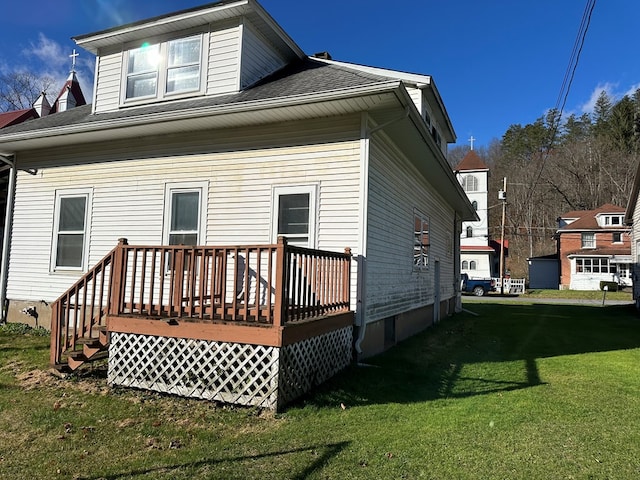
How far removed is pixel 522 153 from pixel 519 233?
10075mm

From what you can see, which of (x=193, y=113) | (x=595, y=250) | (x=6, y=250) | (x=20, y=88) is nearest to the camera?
(x=193, y=113)

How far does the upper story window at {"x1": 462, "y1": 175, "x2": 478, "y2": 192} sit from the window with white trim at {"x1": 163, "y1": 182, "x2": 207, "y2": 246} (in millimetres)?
35234

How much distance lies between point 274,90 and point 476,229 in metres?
34.6

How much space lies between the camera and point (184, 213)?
830 cm

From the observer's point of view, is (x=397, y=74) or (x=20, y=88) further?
(x=20, y=88)

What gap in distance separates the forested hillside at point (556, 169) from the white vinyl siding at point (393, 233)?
3713 cm

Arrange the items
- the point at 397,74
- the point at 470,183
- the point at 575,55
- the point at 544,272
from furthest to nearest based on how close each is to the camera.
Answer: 1. the point at 544,272
2. the point at 470,183
3. the point at 397,74
4. the point at 575,55

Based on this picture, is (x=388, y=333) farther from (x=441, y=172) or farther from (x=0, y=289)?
(x=0, y=289)

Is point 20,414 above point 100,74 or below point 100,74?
below

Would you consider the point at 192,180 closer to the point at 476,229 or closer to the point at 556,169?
the point at 476,229

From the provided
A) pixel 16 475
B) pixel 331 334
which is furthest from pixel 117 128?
pixel 16 475

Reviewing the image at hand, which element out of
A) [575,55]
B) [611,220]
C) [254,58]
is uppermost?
[575,55]

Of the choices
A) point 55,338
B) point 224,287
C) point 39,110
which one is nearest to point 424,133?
point 224,287

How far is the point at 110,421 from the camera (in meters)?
4.43
